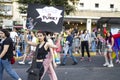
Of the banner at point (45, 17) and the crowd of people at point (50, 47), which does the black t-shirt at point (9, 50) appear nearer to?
the crowd of people at point (50, 47)

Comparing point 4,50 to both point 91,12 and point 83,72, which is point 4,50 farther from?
point 91,12

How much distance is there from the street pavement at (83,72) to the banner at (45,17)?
202 cm

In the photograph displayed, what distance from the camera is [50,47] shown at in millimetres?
9617

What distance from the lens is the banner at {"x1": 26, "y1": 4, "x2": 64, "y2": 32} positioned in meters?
12.0

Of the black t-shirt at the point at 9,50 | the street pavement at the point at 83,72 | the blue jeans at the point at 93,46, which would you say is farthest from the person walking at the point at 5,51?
the blue jeans at the point at 93,46

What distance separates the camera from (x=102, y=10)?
5912 centimetres

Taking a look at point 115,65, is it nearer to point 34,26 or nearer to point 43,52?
point 34,26

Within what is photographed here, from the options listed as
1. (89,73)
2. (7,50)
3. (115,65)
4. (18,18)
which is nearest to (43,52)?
(7,50)

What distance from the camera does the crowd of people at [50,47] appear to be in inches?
380

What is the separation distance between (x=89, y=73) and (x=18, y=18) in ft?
147

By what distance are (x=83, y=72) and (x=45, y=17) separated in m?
3.41

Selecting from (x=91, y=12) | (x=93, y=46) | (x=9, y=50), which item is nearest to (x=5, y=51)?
(x=9, y=50)

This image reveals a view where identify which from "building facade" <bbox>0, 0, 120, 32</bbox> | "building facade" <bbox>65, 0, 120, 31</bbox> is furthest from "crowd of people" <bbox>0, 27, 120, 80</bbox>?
"building facade" <bbox>65, 0, 120, 31</bbox>

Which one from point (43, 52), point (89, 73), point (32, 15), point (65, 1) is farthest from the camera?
point (65, 1)
